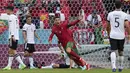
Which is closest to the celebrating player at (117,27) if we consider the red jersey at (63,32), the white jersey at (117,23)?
the white jersey at (117,23)

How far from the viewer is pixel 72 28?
53.6 ft

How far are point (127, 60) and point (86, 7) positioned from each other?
286 cm

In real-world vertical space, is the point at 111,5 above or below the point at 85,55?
above

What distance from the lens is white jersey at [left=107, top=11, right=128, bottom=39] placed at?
12.3 meters

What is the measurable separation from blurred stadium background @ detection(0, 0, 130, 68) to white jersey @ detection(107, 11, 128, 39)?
2.90 metres

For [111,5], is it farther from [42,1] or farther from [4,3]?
[4,3]

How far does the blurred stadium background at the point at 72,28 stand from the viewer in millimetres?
15458

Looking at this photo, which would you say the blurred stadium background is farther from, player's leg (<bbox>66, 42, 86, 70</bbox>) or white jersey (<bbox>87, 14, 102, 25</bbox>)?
player's leg (<bbox>66, 42, 86, 70</bbox>)

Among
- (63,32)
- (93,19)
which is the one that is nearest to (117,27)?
(63,32)

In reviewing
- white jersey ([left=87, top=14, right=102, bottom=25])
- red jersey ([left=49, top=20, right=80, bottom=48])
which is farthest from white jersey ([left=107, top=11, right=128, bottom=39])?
white jersey ([left=87, top=14, right=102, bottom=25])

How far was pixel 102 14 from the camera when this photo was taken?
16.9 metres

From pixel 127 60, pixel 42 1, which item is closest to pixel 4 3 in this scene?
pixel 42 1

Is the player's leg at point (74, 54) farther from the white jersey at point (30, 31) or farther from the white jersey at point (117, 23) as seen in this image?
the white jersey at point (30, 31)

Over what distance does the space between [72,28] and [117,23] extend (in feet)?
13.5
